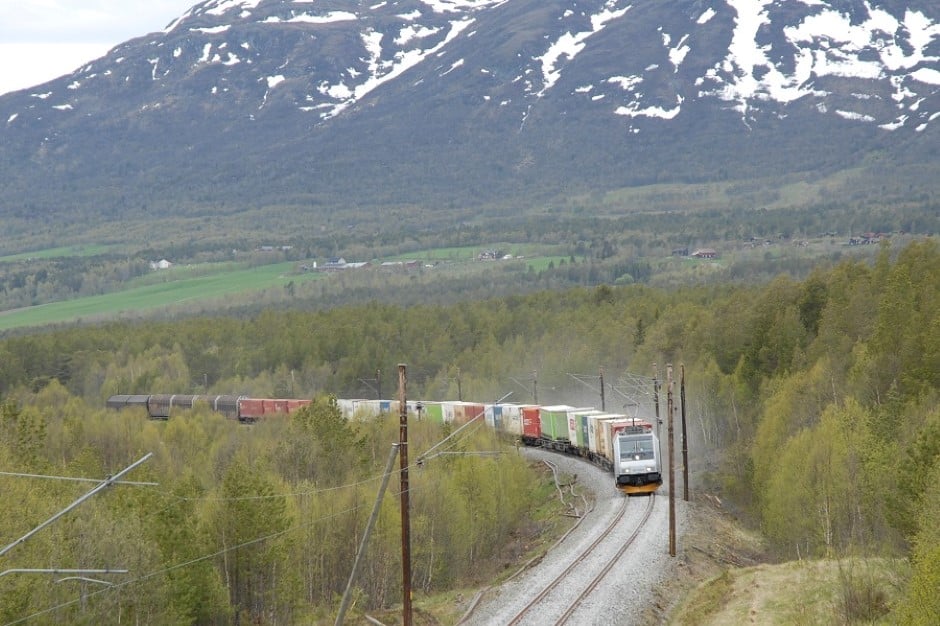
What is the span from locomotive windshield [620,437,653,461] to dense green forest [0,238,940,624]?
5632 millimetres

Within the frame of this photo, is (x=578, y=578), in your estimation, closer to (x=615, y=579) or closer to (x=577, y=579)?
(x=577, y=579)

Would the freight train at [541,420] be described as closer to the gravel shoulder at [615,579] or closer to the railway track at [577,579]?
the gravel shoulder at [615,579]

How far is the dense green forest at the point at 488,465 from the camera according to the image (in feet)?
130

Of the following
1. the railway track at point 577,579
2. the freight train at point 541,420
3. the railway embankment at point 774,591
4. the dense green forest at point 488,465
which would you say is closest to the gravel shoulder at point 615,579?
the railway track at point 577,579

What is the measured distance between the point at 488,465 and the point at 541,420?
750 inches

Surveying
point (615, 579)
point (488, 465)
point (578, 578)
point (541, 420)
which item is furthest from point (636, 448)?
point (541, 420)

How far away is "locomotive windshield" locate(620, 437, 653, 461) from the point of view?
55.4 m

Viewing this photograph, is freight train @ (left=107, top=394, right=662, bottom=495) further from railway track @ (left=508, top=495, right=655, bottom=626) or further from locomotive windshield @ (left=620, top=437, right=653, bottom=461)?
railway track @ (left=508, top=495, right=655, bottom=626)

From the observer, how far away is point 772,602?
117 feet

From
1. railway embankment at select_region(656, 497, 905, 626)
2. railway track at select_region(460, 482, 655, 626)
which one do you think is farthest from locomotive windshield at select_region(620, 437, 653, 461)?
railway embankment at select_region(656, 497, 905, 626)

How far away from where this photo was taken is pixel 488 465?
62969mm

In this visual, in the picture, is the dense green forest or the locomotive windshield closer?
the dense green forest

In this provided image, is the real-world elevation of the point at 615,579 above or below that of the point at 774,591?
below

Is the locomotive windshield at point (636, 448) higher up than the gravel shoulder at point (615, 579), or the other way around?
the locomotive windshield at point (636, 448)
